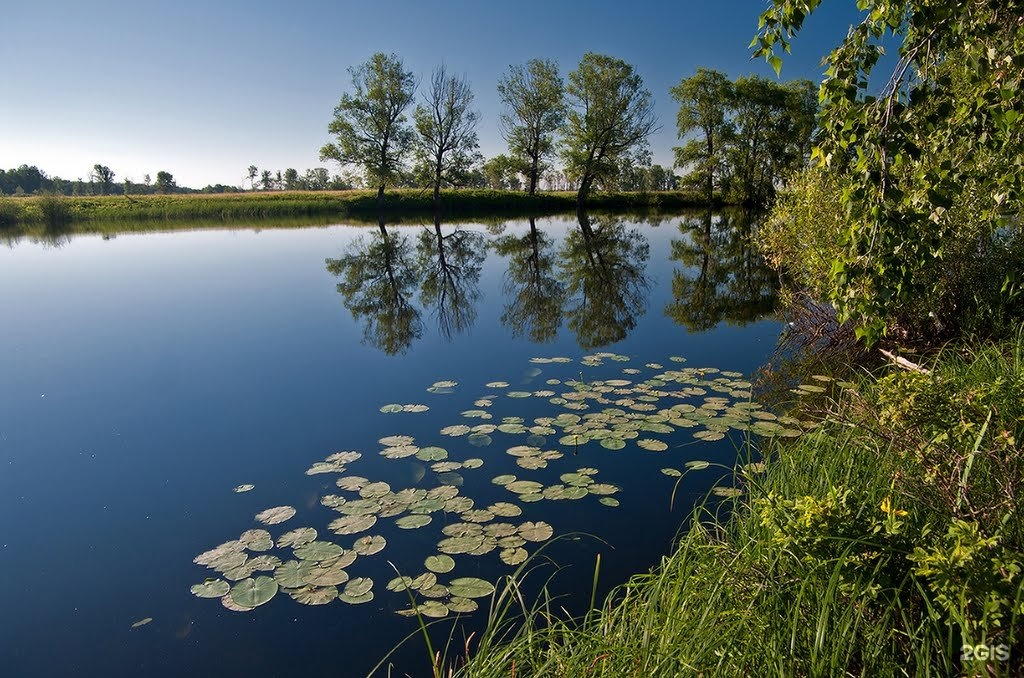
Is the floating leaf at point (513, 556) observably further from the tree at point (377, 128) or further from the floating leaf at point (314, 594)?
the tree at point (377, 128)

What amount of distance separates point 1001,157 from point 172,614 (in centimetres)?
663

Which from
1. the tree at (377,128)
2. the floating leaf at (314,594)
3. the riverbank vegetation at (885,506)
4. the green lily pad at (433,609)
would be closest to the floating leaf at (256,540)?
the floating leaf at (314,594)

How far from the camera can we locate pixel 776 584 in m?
2.47

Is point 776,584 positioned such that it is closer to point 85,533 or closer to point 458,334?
point 85,533

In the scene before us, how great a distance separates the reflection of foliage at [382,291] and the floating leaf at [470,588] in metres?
6.91

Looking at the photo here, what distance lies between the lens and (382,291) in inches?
642

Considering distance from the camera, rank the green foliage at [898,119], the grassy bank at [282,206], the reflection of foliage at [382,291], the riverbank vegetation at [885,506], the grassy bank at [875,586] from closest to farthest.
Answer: the grassy bank at [875,586]
the riverbank vegetation at [885,506]
the green foliage at [898,119]
the reflection of foliage at [382,291]
the grassy bank at [282,206]

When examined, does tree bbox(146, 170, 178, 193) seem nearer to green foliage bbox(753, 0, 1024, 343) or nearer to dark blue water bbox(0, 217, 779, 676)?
dark blue water bbox(0, 217, 779, 676)

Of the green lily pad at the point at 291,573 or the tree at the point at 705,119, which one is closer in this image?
the green lily pad at the point at 291,573

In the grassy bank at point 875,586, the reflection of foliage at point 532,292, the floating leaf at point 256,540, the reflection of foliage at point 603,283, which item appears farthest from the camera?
the reflection of foliage at point 532,292

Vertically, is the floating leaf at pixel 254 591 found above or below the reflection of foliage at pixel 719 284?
below

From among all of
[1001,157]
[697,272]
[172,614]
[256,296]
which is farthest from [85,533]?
[697,272]

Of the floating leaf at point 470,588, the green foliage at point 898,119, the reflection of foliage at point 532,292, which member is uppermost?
the green foliage at point 898,119

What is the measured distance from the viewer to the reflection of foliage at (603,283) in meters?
12.0
